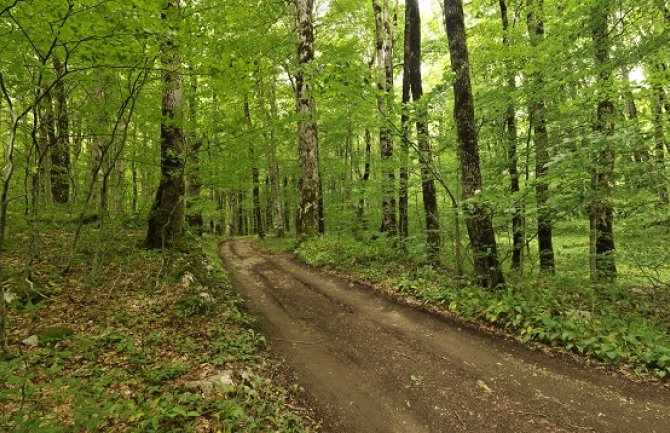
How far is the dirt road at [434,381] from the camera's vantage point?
3.86m

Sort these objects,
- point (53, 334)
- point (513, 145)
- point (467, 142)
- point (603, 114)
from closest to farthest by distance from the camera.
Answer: point (53, 334)
point (467, 142)
point (603, 114)
point (513, 145)

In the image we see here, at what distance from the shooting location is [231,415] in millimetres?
3764

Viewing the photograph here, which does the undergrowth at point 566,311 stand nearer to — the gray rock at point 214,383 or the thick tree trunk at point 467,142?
the thick tree trunk at point 467,142

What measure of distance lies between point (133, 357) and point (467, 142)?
7482 millimetres

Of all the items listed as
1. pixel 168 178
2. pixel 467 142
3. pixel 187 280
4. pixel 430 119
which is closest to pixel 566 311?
pixel 467 142

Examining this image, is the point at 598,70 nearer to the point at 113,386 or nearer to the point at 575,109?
the point at 575,109

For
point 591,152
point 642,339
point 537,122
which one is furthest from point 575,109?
point 642,339

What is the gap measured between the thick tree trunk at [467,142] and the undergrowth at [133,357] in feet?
16.1

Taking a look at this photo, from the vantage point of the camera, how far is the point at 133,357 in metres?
4.73

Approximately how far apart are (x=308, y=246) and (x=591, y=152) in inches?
363

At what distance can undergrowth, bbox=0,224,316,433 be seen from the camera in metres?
3.49

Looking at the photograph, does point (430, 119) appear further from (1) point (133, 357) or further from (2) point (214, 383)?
(1) point (133, 357)

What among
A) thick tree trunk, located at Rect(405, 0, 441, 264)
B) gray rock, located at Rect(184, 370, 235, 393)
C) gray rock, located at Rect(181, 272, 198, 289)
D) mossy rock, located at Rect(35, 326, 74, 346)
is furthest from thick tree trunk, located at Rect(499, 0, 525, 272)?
mossy rock, located at Rect(35, 326, 74, 346)

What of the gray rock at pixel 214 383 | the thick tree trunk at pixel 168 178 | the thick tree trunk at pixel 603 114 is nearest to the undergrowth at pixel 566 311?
the thick tree trunk at pixel 603 114
